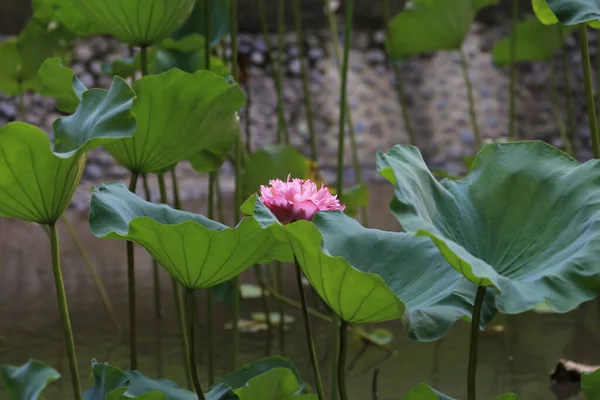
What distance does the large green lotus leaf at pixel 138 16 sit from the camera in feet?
3.33

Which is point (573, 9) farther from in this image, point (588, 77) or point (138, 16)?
point (138, 16)

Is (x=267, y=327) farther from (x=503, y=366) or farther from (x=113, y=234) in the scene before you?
(x=113, y=234)

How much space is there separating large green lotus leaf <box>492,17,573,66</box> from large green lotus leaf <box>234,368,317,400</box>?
4.32 feet

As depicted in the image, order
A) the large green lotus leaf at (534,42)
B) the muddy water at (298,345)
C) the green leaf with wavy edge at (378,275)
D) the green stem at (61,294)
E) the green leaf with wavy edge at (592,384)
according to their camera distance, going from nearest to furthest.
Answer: the green leaf with wavy edge at (378,275)
the green leaf with wavy edge at (592,384)
the green stem at (61,294)
the muddy water at (298,345)
the large green lotus leaf at (534,42)

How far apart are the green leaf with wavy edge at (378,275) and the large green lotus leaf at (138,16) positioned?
0.37m

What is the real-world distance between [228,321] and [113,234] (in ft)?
3.69

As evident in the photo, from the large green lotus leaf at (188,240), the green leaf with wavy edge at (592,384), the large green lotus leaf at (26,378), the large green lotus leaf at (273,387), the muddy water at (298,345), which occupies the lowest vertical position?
the muddy water at (298,345)

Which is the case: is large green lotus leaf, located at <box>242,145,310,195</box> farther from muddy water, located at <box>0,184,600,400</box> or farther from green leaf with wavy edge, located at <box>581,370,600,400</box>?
green leaf with wavy edge, located at <box>581,370,600,400</box>

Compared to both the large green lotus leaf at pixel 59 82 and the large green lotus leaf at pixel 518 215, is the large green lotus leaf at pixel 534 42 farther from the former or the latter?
the large green lotus leaf at pixel 518 215

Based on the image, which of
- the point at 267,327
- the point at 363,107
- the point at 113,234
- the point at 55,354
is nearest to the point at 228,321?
the point at 267,327

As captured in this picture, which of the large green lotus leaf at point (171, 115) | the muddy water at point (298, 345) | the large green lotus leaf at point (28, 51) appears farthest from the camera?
the large green lotus leaf at point (28, 51)

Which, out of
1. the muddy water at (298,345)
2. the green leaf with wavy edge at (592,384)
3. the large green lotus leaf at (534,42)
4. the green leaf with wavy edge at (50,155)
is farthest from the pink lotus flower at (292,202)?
the large green lotus leaf at (534,42)

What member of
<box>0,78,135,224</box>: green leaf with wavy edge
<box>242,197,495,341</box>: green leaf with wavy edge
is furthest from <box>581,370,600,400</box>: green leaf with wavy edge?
<box>0,78,135,224</box>: green leaf with wavy edge

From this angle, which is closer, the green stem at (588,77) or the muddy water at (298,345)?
the green stem at (588,77)
